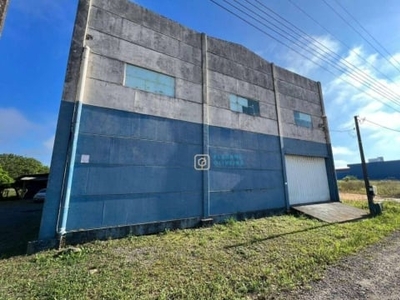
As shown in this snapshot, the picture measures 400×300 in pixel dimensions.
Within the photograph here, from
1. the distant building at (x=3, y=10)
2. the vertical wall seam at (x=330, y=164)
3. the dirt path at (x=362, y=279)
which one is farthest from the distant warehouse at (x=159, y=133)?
the dirt path at (x=362, y=279)

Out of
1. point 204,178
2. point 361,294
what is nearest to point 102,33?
point 204,178

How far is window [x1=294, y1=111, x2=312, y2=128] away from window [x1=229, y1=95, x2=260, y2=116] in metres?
2.93

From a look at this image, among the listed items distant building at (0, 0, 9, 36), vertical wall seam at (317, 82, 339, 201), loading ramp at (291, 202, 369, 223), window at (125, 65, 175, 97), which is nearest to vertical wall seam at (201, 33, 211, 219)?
window at (125, 65, 175, 97)

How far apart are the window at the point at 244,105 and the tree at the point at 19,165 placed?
32.6 meters

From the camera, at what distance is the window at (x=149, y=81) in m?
6.92

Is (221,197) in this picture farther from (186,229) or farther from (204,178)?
(186,229)

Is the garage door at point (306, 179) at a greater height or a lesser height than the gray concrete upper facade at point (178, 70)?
lesser

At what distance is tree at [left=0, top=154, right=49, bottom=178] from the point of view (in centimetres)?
2941

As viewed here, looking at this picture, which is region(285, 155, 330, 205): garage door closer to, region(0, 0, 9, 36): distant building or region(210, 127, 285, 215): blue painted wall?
region(210, 127, 285, 215): blue painted wall

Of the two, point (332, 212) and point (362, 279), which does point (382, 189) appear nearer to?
point (332, 212)

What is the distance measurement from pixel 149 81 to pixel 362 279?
7295 mm

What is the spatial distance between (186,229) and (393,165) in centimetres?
5948

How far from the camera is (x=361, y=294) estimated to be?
135 inches

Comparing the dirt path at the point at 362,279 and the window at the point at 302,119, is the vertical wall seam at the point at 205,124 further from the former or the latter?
the window at the point at 302,119
